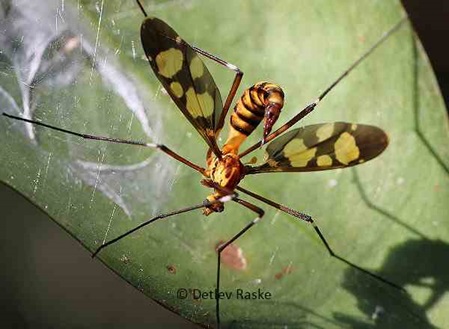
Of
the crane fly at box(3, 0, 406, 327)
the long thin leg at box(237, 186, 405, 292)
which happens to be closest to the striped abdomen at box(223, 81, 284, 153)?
the crane fly at box(3, 0, 406, 327)

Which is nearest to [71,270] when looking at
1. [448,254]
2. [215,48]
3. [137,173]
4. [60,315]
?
[60,315]

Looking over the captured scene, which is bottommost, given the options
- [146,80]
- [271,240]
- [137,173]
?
[271,240]

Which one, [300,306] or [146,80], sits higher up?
[146,80]

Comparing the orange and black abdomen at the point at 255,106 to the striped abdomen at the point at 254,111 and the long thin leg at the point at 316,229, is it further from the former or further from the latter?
the long thin leg at the point at 316,229

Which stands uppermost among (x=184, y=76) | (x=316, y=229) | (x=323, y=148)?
(x=184, y=76)

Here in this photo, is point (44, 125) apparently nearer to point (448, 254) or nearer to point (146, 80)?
point (146, 80)

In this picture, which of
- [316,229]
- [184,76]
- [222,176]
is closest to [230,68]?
[184,76]

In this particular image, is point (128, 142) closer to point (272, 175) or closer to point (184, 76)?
point (184, 76)
